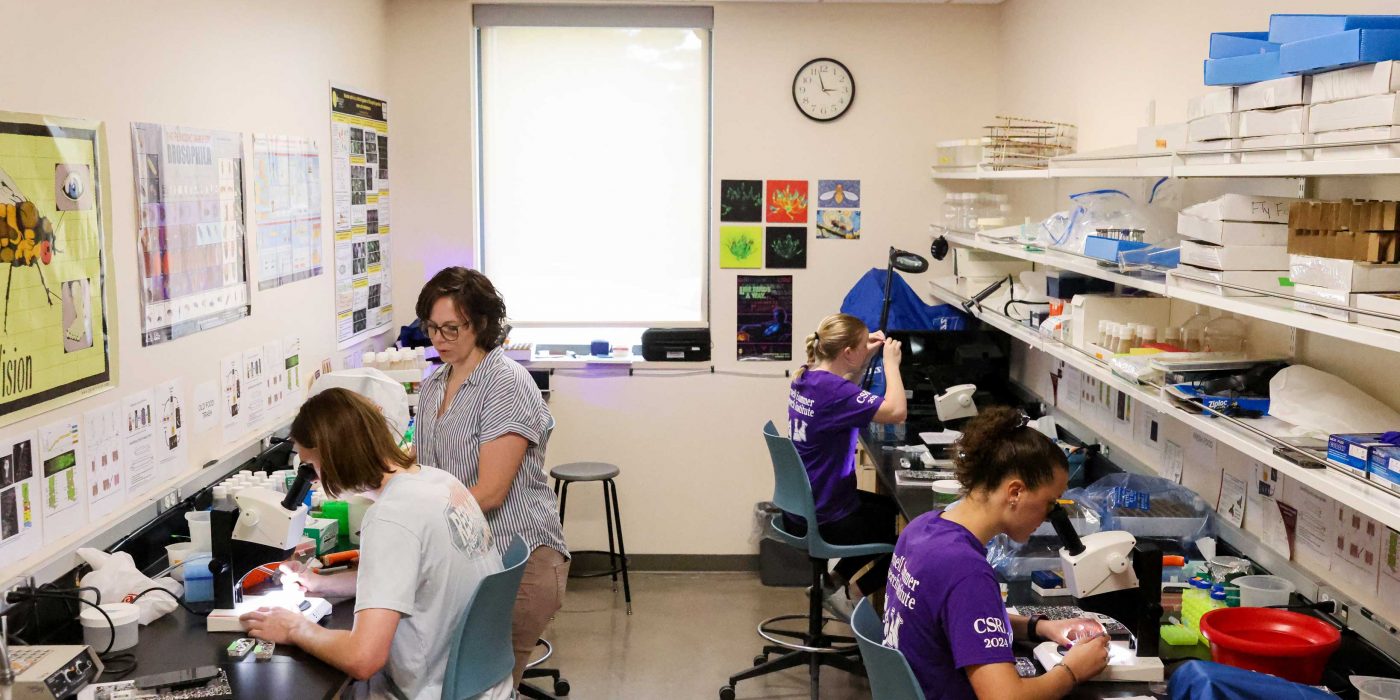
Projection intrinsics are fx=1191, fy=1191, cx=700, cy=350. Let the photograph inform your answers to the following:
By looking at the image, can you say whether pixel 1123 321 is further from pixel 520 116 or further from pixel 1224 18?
pixel 520 116

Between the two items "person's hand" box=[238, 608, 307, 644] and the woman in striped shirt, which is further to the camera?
the woman in striped shirt

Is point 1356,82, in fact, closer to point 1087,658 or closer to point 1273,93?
point 1273,93

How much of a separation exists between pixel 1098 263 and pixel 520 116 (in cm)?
329

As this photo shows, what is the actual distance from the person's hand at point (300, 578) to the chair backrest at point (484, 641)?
48 cm

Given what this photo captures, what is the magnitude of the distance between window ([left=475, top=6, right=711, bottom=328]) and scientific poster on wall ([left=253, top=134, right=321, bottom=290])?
142 centimetres

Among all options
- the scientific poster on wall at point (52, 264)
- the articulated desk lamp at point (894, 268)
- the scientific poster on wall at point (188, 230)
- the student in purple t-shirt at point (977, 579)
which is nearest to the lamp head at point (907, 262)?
the articulated desk lamp at point (894, 268)

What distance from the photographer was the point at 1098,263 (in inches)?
131

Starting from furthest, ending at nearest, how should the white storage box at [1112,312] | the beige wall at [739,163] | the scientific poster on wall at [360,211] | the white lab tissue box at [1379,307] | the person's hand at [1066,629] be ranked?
the beige wall at [739,163]
the scientific poster on wall at [360,211]
the white storage box at [1112,312]
the person's hand at [1066,629]
the white lab tissue box at [1379,307]

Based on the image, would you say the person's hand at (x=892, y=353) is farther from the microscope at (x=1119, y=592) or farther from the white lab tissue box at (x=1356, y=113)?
the white lab tissue box at (x=1356, y=113)

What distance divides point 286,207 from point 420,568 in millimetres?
2102

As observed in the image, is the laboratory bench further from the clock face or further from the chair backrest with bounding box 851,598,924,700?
the clock face

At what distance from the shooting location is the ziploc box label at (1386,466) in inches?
79.6

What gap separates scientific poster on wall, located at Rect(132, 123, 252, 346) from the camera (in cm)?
319

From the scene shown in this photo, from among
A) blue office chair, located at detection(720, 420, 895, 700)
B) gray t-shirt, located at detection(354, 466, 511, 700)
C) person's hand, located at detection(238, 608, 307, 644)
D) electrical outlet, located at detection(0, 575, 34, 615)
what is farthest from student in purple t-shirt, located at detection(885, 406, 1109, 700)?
electrical outlet, located at detection(0, 575, 34, 615)
